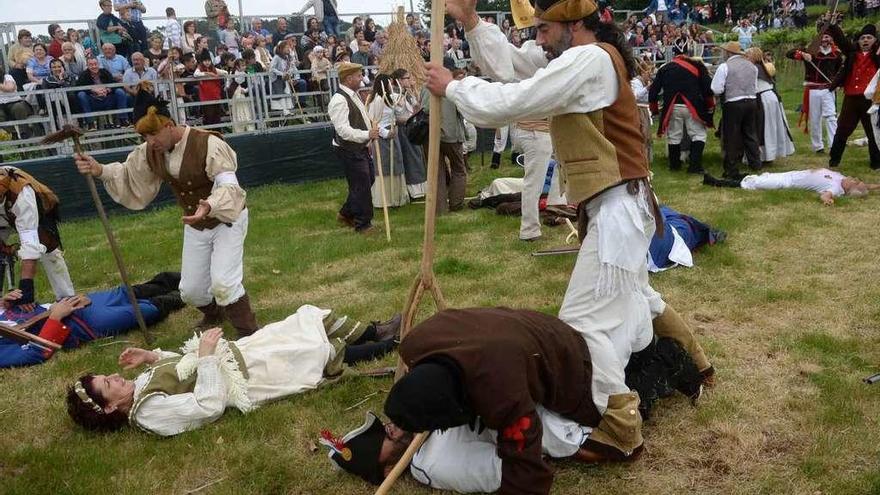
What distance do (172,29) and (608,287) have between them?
12.1 meters

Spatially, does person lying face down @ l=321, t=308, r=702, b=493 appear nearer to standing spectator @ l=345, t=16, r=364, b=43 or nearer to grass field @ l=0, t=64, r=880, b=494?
grass field @ l=0, t=64, r=880, b=494

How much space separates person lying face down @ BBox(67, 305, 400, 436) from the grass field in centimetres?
10

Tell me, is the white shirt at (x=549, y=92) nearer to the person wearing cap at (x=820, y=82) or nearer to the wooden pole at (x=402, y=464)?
the wooden pole at (x=402, y=464)

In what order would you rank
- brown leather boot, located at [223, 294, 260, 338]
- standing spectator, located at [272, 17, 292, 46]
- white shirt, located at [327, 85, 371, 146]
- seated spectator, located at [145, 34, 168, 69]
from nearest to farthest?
brown leather boot, located at [223, 294, 260, 338]
white shirt, located at [327, 85, 371, 146]
seated spectator, located at [145, 34, 168, 69]
standing spectator, located at [272, 17, 292, 46]

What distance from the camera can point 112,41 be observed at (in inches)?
474

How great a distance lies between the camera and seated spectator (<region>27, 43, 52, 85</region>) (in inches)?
433

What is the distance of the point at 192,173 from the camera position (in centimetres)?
481

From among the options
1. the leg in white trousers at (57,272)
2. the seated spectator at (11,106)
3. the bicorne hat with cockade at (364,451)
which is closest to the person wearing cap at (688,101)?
the leg in white trousers at (57,272)

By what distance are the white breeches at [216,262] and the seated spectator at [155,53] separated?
8.26m

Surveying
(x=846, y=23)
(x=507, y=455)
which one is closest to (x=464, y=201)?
(x=507, y=455)

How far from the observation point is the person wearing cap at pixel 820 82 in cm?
1062

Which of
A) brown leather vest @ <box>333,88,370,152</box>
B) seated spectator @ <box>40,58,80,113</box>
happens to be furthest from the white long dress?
seated spectator @ <box>40,58,80,113</box>

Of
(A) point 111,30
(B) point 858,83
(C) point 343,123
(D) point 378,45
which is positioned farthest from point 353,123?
(D) point 378,45

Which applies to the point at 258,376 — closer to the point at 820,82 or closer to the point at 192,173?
the point at 192,173
